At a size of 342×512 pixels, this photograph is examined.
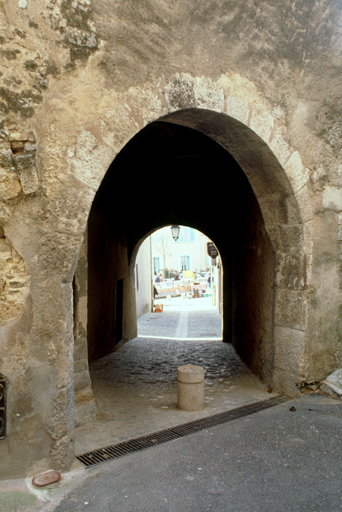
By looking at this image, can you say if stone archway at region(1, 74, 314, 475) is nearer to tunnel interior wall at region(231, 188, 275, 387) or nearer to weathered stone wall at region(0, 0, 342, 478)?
weathered stone wall at region(0, 0, 342, 478)

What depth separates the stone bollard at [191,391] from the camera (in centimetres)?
418

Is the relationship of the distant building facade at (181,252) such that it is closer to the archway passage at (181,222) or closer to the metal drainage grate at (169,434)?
the archway passage at (181,222)

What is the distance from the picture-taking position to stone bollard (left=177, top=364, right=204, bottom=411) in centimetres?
418

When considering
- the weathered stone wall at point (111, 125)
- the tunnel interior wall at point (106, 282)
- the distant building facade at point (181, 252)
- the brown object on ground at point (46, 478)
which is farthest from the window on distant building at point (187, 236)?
the brown object on ground at point (46, 478)

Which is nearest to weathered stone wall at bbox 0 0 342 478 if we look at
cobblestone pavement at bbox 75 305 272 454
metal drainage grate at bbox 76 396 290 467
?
metal drainage grate at bbox 76 396 290 467

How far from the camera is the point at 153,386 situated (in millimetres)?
5262

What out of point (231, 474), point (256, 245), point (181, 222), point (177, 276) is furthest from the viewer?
point (177, 276)

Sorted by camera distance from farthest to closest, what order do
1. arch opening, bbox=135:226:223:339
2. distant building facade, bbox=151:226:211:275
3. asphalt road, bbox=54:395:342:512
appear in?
1. distant building facade, bbox=151:226:211:275
2. arch opening, bbox=135:226:223:339
3. asphalt road, bbox=54:395:342:512

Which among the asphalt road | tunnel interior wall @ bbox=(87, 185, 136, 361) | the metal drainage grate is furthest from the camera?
tunnel interior wall @ bbox=(87, 185, 136, 361)

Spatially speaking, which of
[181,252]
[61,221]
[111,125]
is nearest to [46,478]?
[61,221]

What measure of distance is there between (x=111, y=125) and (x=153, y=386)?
11.5 ft

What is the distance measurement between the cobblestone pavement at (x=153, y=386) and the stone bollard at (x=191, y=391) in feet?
0.28

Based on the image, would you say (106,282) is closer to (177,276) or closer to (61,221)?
(61,221)

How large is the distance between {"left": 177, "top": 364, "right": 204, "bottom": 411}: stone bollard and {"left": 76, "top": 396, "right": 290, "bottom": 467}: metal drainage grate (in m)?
0.25
